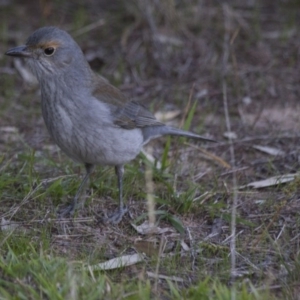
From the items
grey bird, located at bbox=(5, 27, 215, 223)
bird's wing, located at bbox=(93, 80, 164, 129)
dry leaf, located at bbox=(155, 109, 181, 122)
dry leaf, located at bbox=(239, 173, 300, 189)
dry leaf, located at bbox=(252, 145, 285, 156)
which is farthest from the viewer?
dry leaf, located at bbox=(155, 109, 181, 122)

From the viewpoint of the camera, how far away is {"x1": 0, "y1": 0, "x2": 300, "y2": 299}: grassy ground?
518 cm

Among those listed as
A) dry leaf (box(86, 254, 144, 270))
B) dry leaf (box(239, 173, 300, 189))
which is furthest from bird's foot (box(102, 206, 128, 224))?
dry leaf (box(239, 173, 300, 189))

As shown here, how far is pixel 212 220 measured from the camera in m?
6.36

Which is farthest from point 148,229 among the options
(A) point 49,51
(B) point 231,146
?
(B) point 231,146

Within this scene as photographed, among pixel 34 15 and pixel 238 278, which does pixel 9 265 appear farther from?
pixel 34 15

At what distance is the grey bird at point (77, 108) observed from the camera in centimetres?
610

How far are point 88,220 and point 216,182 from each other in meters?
1.32

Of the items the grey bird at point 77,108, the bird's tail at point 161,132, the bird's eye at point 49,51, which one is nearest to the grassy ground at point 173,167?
the bird's tail at point 161,132

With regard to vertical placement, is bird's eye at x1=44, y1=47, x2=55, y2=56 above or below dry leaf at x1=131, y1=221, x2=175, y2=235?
above

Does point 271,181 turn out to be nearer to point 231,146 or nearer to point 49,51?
point 231,146

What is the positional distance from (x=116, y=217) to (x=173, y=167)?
1.23m

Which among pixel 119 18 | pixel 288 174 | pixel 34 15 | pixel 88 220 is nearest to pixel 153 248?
pixel 88 220

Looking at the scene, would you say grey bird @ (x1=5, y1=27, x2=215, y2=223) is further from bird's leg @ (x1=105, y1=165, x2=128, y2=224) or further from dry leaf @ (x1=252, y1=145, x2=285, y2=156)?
dry leaf @ (x1=252, y1=145, x2=285, y2=156)

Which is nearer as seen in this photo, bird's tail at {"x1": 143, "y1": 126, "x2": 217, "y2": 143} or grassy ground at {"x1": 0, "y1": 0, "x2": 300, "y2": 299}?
grassy ground at {"x1": 0, "y1": 0, "x2": 300, "y2": 299}
